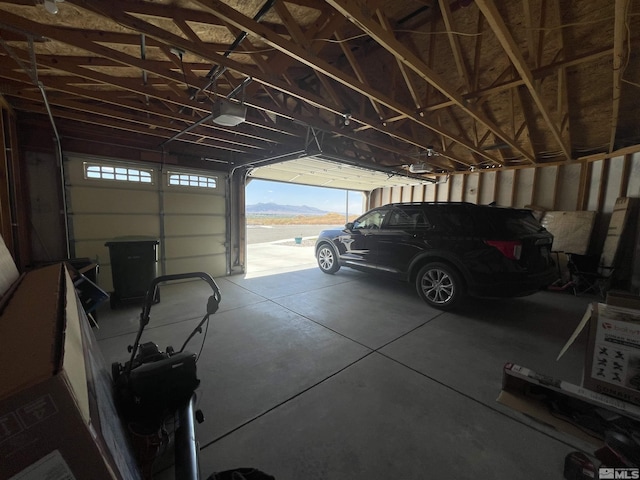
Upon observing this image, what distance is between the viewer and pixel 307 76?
3.91 m

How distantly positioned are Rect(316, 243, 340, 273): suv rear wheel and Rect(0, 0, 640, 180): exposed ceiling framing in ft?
7.37

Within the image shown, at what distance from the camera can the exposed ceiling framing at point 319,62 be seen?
2178 mm

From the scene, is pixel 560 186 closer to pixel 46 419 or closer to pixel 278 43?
pixel 278 43

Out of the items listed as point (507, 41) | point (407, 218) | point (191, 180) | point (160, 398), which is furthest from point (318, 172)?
point (160, 398)

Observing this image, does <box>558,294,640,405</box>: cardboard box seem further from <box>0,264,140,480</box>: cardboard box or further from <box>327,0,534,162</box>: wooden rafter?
<box>0,264,140,480</box>: cardboard box

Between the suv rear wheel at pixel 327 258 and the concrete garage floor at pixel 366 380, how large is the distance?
A: 1.82 metres

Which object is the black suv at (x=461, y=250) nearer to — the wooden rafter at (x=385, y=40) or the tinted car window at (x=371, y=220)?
the tinted car window at (x=371, y=220)

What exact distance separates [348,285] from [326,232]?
170cm

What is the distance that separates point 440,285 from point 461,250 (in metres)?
0.66

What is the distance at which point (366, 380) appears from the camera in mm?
2299

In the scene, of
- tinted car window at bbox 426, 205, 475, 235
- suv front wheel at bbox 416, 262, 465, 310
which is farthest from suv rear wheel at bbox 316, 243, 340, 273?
tinted car window at bbox 426, 205, 475, 235

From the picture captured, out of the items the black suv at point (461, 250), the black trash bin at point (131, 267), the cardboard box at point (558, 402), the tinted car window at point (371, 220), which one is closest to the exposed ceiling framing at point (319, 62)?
the tinted car window at point (371, 220)

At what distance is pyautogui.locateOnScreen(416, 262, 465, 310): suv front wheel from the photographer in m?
3.81

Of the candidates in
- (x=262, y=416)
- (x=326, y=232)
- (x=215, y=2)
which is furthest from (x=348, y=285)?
(x=215, y=2)
